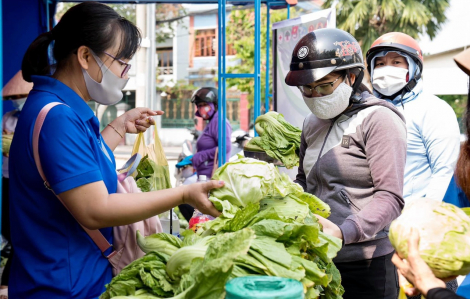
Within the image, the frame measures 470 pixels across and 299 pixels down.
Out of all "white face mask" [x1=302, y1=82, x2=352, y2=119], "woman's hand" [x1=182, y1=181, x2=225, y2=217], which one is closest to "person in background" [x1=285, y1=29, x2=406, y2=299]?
"white face mask" [x1=302, y1=82, x2=352, y2=119]

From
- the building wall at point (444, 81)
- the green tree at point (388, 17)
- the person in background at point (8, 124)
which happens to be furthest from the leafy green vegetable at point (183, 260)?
the green tree at point (388, 17)

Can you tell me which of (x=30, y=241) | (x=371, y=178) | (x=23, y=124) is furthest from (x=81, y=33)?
(x=371, y=178)

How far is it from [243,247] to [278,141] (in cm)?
257

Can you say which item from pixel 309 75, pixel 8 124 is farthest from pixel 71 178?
pixel 8 124

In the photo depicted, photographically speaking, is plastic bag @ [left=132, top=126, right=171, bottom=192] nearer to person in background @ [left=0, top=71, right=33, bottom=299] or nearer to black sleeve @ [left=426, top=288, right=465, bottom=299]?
black sleeve @ [left=426, top=288, right=465, bottom=299]

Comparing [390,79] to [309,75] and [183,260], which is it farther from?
[183,260]

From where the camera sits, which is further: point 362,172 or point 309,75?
point 309,75

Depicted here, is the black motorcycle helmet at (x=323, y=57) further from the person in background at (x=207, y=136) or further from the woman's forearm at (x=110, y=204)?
the person in background at (x=207, y=136)

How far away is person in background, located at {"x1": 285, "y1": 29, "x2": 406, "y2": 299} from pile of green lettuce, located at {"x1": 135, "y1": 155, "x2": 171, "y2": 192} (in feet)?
3.30

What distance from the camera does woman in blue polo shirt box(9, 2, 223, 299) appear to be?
195cm

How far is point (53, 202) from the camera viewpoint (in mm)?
2068

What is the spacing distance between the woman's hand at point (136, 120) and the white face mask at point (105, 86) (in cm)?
53

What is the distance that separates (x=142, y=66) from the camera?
22719mm

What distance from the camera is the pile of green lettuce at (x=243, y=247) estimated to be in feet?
5.54
